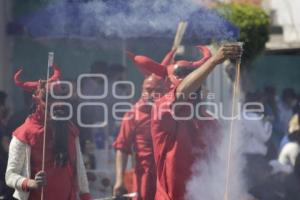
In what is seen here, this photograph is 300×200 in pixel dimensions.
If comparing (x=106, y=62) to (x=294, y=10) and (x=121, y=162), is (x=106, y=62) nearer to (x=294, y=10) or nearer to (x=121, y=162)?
(x=121, y=162)

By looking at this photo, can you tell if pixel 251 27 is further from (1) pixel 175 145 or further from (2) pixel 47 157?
(2) pixel 47 157

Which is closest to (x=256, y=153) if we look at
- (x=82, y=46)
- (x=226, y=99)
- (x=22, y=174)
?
(x=226, y=99)

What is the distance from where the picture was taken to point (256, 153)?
37.4ft

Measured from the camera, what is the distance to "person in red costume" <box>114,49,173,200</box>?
8672 millimetres

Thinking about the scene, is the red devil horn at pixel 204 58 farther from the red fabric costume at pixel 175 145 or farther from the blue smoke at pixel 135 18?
the blue smoke at pixel 135 18

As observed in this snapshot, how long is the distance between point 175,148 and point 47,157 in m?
0.95

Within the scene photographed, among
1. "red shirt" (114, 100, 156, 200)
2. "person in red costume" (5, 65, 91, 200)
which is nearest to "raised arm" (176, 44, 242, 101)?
"person in red costume" (5, 65, 91, 200)

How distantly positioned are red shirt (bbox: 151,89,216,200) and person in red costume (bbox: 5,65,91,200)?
2.01ft

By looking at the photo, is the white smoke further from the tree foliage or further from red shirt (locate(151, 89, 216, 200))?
the tree foliage

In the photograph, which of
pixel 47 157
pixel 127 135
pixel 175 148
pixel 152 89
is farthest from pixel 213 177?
pixel 127 135

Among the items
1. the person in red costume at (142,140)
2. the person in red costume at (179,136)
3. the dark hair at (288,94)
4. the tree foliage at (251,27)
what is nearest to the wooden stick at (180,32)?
the person in red costume at (142,140)

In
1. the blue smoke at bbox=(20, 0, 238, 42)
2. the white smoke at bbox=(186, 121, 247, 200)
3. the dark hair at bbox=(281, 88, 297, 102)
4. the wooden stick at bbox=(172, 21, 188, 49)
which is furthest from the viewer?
the dark hair at bbox=(281, 88, 297, 102)

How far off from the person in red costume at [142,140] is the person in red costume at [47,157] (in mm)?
1176

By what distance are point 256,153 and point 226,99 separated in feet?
4.96
